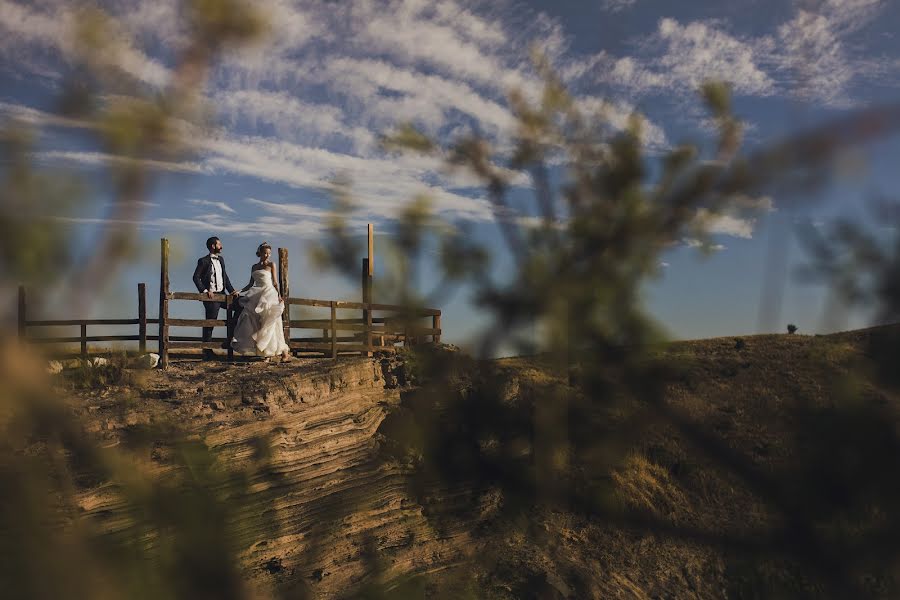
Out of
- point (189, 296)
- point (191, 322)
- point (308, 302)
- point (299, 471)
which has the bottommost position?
point (299, 471)

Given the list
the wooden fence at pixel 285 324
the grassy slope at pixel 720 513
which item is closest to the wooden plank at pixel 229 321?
the wooden fence at pixel 285 324

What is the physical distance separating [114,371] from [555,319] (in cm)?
855

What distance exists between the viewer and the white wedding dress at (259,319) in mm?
11875

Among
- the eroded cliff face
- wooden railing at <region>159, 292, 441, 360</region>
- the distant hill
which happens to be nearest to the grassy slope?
the distant hill

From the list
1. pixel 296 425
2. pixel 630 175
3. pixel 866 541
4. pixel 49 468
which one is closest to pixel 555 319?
pixel 630 175

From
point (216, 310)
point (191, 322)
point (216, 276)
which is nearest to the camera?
point (191, 322)

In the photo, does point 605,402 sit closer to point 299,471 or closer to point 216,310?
point 299,471

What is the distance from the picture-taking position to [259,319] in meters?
12.0

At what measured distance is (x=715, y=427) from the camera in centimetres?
1088

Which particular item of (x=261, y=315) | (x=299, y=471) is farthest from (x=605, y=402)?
(x=261, y=315)

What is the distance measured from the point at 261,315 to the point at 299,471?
5.55 m

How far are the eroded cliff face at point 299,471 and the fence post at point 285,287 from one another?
13.4ft

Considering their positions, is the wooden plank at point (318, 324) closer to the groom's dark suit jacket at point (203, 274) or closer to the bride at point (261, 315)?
the bride at point (261, 315)

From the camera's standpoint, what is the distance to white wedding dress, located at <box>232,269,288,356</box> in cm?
1188
